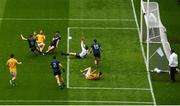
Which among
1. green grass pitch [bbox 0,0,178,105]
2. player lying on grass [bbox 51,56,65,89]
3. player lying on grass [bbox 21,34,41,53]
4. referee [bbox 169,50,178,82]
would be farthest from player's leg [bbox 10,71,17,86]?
referee [bbox 169,50,178,82]

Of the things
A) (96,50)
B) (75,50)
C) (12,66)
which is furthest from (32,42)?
(12,66)

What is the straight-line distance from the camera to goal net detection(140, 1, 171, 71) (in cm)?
4119

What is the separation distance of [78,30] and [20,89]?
9288 millimetres

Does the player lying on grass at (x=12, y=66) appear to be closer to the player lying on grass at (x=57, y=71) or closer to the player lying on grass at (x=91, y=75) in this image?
the player lying on grass at (x=57, y=71)

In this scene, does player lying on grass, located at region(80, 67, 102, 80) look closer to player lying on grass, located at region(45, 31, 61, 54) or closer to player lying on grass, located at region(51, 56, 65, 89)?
player lying on grass, located at region(51, 56, 65, 89)

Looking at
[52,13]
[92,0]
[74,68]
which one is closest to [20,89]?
[74,68]

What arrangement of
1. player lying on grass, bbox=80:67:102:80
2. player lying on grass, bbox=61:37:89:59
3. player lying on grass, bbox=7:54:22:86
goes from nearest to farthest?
player lying on grass, bbox=7:54:22:86 → player lying on grass, bbox=80:67:102:80 → player lying on grass, bbox=61:37:89:59

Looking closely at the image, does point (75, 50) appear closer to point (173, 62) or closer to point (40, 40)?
point (40, 40)

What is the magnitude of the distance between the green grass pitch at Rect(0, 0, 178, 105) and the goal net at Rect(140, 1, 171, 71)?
68 centimetres

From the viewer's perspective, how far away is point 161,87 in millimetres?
39375

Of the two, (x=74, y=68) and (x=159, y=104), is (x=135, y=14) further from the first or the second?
(x=159, y=104)

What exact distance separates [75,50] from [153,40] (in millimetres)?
4809

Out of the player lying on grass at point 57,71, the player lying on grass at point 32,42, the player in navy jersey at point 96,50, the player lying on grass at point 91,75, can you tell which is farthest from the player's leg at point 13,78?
the player in navy jersey at point 96,50

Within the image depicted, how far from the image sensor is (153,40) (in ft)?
141
